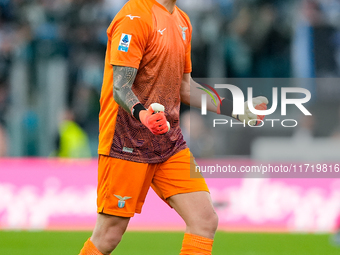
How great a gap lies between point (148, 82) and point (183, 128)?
7786 mm

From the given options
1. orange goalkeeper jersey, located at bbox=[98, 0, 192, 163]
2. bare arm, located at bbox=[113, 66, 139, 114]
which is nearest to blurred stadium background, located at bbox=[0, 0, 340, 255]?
A: orange goalkeeper jersey, located at bbox=[98, 0, 192, 163]

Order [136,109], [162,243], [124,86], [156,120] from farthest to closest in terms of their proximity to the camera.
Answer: [162,243] → [124,86] → [136,109] → [156,120]

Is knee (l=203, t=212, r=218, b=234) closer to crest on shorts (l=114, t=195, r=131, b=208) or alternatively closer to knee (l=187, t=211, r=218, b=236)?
knee (l=187, t=211, r=218, b=236)

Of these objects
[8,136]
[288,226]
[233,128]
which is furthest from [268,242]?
[8,136]

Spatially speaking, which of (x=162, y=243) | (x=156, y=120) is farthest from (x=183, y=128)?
(x=156, y=120)

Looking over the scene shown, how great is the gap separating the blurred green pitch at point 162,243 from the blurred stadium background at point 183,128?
0.7 inches

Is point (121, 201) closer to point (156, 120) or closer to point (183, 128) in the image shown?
point (156, 120)

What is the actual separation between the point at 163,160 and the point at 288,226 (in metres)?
5.88

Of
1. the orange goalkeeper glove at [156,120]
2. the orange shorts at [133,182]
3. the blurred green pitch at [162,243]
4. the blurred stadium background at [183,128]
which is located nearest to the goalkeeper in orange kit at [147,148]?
the orange shorts at [133,182]

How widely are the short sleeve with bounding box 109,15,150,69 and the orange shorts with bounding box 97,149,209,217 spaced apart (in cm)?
75

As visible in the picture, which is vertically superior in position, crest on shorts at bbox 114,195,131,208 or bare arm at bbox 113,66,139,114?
bare arm at bbox 113,66,139,114

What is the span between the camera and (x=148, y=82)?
417cm

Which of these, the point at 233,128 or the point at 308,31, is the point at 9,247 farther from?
the point at 308,31

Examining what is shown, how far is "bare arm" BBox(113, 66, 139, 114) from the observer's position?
3.83 metres
